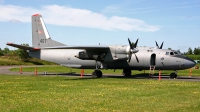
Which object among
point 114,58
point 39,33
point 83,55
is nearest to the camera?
point 114,58

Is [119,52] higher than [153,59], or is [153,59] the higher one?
[119,52]

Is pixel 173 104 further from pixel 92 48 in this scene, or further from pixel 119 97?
pixel 92 48

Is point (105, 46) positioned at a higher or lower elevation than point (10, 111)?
higher

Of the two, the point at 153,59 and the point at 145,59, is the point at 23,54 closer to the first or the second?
the point at 145,59

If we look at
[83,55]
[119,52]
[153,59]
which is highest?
[119,52]

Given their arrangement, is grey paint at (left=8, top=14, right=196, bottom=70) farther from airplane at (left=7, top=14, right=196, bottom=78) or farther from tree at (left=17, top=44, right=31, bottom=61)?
tree at (left=17, top=44, right=31, bottom=61)

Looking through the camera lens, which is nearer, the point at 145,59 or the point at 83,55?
the point at 145,59

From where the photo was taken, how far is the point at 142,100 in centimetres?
1435

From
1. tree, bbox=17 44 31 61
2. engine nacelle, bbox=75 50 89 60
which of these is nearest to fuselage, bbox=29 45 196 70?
engine nacelle, bbox=75 50 89 60

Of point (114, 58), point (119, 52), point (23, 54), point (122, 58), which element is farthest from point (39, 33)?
point (23, 54)

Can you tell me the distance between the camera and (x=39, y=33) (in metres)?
40.5

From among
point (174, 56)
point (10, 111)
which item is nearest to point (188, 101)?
point (10, 111)

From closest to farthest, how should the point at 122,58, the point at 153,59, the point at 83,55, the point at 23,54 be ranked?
the point at 122,58
the point at 153,59
the point at 83,55
the point at 23,54

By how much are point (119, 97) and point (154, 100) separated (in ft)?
6.66
